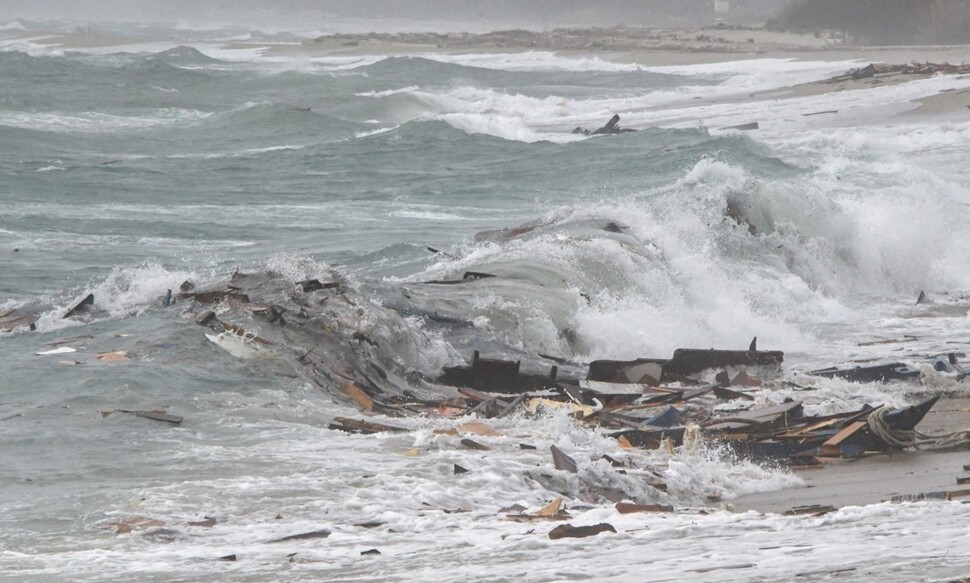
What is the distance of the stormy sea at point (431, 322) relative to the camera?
6.56m

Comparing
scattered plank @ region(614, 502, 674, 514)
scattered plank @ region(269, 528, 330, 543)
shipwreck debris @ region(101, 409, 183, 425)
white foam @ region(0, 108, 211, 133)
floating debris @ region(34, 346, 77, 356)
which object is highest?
scattered plank @ region(614, 502, 674, 514)

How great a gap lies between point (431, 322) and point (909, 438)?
15.8 ft

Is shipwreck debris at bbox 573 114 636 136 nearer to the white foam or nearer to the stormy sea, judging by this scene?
the stormy sea

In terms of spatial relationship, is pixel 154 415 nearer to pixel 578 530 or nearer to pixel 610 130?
pixel 578 530

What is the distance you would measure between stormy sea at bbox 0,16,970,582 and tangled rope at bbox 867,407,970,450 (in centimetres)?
81

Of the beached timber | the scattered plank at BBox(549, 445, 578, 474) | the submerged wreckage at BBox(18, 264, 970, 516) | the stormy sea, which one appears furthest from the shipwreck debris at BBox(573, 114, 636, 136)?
the scattered plank at BBox(549, 445, 578, 474)

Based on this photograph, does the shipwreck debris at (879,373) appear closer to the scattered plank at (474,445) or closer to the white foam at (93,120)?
the scattered plank at (474,445)

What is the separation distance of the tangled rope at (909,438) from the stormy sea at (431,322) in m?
0.81

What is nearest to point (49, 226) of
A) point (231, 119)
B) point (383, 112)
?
point (231, 119)

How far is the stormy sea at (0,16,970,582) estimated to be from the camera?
258 inches

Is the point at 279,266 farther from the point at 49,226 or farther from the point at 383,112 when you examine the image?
the point at 383,112

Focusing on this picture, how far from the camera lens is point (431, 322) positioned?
12.4m

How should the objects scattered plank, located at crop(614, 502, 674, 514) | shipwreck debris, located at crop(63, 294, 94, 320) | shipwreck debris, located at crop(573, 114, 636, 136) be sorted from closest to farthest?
scattered plank, located at crop(614, 502, 674, 514) < shipwreck debris, located at crop(63, 294, 94, 320) < shipwreck debris, located at crop(573, 114, 636, 136)

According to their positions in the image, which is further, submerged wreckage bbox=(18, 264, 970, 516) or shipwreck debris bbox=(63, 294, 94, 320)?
shipwreck debris bbox=(63, 294, 94, 320)
